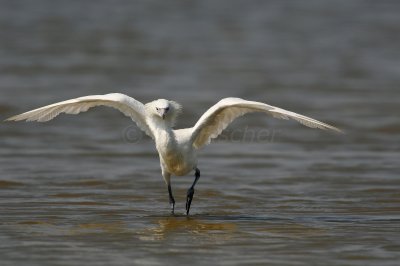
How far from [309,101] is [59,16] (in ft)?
55.6

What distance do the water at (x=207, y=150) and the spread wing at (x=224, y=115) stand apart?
1.03 meters

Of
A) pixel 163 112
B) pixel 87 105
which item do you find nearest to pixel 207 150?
pixel 87 105

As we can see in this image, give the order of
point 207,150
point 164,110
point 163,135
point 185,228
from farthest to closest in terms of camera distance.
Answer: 1. point 207,150
2. point 163,135
3. point 164,110
4. point 185,228

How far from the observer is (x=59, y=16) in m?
37.5

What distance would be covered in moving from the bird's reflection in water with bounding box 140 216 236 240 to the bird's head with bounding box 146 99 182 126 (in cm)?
125

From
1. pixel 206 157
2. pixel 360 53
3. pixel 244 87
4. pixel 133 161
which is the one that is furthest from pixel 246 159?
pixel 360 53

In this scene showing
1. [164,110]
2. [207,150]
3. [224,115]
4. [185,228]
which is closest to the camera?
[185,228]

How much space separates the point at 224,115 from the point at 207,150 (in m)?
4.75

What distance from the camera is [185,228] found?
40.9ft

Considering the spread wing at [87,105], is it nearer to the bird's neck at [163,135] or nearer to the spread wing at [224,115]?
the bird's neck at [163,135]

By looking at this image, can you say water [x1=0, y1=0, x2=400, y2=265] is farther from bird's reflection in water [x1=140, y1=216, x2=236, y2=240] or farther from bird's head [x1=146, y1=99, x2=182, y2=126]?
bird's head [x1=146, y1=99, x2=182, y2=126]

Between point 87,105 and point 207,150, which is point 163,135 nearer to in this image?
point 87,105

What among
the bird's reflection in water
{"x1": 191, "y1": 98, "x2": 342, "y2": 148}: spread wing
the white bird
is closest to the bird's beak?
the white bird

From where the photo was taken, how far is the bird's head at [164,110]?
1260 centimetres
